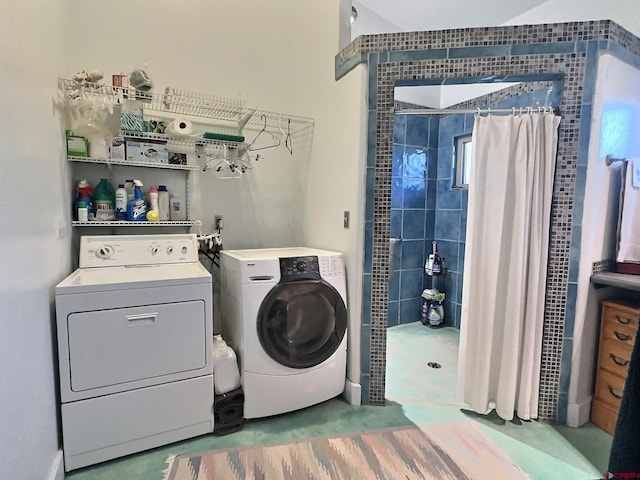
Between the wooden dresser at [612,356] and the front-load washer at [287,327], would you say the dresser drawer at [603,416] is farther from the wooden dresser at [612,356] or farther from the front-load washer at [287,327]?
the front-load washer at [287,327]

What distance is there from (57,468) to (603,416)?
2.73 metres

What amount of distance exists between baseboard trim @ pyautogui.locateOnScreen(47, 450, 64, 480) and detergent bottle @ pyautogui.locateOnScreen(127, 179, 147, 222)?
4.12ft

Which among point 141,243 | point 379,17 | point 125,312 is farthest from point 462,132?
point 125,312

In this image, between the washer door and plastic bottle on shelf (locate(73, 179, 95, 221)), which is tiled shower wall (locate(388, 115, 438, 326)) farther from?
plastic bottle on shelf (locate(73, 179, 95, 221))

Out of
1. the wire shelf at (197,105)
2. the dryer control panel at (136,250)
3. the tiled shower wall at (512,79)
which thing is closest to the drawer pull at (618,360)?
the tiled shower wall at (512,79)

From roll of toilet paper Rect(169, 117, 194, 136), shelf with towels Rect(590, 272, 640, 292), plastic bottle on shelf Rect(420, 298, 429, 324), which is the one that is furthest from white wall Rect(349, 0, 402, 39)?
plastic bottle on shelf Rect(420, 298, 429, 324)

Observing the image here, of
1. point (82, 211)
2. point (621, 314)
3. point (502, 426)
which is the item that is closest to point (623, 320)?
point (621, 314)

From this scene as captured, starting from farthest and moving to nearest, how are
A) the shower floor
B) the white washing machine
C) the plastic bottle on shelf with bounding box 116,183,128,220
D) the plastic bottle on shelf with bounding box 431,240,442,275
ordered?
1. the plastic bottle on shelf with bounding box 431,240,442,275
2. the plastic bottle on shelf with bounding box 116,183,128,220
3. the shower floor
4. the white washing machine

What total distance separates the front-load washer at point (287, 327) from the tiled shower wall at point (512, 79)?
0.25 meters

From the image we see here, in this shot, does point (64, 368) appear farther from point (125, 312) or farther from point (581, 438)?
point (581, 438)

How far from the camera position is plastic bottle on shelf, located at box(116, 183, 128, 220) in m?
2.11

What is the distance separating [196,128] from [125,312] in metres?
1.43

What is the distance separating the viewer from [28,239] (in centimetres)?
119

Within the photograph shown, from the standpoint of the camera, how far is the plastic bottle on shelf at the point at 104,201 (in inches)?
81.3
